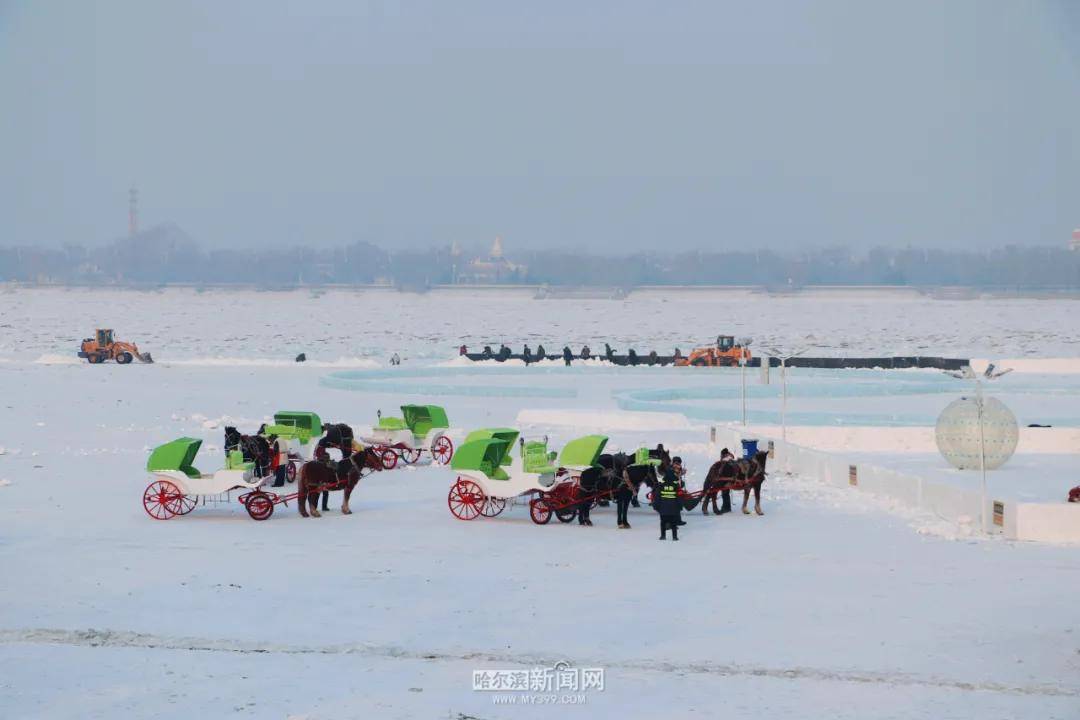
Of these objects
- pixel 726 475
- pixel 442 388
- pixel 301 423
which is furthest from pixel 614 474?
pixel 442 388

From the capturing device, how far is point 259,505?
17656 millimetres

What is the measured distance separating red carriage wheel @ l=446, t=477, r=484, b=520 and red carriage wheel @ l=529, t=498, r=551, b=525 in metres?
0.63

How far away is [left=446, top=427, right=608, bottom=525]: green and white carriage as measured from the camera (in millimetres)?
17219

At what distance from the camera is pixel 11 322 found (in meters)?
133

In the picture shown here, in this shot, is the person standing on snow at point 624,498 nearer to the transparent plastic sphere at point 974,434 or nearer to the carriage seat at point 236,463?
the carriage seat at point 236,463

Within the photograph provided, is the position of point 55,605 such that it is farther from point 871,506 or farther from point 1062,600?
point 871,506

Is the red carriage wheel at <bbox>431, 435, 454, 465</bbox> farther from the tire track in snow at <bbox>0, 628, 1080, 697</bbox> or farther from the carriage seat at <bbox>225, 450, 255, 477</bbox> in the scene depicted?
the tire track in snow at <bbox>0, 628, 1080, 697</bbox>

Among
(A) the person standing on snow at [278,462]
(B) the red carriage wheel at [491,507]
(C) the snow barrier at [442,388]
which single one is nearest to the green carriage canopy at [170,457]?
(A) the person standing on snow at [278,462]

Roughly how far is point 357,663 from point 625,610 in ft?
8.97

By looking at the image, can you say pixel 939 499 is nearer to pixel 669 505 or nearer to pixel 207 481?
pixel 669 505

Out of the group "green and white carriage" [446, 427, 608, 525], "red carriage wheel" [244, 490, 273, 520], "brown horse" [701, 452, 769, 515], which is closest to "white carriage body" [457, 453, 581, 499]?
"green and white carriage" [446, 427, 608, 525]

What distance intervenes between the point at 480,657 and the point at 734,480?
7819mm

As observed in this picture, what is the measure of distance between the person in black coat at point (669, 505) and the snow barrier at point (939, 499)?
11.1 feet

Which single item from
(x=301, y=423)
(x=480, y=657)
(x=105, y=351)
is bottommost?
(x=480, y=657)
